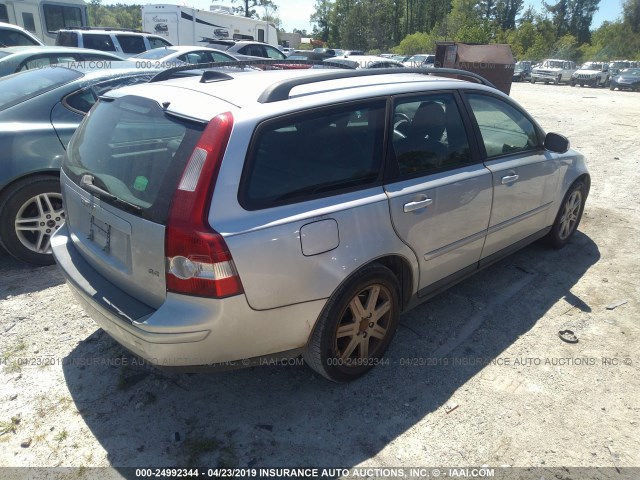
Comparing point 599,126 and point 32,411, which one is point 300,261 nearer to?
point 32,411

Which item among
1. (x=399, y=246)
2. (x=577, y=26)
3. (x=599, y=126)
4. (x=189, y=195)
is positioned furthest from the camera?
(x=577, y=26)

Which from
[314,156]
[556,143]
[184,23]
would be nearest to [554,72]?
[184,23]

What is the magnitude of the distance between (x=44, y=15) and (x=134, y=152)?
20.6 meters

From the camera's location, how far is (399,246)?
283 centimetres

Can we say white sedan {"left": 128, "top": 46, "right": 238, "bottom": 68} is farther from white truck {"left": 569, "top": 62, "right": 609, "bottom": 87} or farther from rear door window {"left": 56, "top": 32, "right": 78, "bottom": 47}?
white truck {"left": 569, "top": 62, "right": 609, "bottom": 87}

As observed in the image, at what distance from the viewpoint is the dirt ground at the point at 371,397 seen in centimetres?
245

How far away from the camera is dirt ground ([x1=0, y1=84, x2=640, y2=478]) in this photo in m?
2.45

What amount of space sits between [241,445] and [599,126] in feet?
44.4

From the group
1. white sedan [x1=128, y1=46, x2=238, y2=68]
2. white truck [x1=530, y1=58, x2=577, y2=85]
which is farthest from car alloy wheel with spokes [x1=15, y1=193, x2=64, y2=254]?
white truck [x1=530, y1=58, x2=577, y2=85]

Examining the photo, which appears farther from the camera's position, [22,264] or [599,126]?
[599,126]

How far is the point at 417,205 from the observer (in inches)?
113

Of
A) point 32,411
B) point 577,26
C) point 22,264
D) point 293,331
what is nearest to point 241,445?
point 293,331

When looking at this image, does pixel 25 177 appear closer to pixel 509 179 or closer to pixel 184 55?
pixel 509 179

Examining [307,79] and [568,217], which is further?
[568,217]
